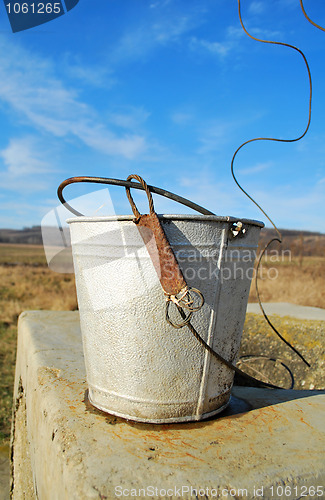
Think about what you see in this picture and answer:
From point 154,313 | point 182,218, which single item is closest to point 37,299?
point 154,313

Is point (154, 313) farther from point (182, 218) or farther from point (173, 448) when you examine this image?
point (173, 448)

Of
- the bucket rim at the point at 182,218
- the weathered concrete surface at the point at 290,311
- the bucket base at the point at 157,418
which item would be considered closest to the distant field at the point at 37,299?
the weathered concrete surface at the point at 290,311

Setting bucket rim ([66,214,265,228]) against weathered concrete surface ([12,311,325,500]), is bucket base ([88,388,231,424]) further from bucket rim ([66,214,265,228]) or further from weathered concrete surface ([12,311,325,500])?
bucket rim ([66,214,265,228])

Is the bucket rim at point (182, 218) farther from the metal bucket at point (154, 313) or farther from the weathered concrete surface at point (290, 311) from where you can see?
the weathered concrete surface at point (290, 311)

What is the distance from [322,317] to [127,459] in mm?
2877

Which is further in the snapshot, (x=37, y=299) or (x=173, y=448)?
(x=37, y=299)

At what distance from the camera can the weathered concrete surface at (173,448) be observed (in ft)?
3.73

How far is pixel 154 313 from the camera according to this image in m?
1.43

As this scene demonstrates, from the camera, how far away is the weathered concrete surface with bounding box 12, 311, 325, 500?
114cm

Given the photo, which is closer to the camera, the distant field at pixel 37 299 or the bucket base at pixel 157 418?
the bucket base at pixel 157 418

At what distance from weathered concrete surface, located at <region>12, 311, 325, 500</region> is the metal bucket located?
12 centimetres

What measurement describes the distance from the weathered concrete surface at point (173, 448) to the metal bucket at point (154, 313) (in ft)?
0.40

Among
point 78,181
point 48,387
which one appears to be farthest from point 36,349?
point 78,181

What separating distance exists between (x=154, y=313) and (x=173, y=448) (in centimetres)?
48
